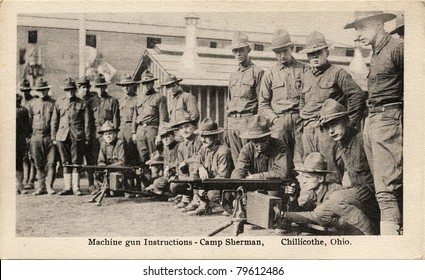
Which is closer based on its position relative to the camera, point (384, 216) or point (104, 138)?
point (384, 216)

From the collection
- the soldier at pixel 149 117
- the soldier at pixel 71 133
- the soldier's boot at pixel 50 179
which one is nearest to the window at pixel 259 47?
the soldier at pixel 149 117

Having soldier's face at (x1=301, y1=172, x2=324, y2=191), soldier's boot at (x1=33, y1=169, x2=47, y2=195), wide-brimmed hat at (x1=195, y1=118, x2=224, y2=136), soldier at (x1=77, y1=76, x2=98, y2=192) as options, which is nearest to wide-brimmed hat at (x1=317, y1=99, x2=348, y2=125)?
soldier's face at (x1=301, y1=172, x2=324, y2=191)

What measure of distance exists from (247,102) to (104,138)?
4.74 feet

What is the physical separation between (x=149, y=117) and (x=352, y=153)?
200 centimetres

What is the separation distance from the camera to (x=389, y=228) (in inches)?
277

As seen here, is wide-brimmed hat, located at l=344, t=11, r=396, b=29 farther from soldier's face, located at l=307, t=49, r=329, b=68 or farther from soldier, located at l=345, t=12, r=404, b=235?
soldier's face, located at l=307, t=49, r=329, b=68

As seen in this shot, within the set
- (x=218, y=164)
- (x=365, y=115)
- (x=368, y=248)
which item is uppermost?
(x=365, y=115)

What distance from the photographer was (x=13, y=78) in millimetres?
7223

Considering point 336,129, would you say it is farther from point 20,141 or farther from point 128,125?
point 20,141

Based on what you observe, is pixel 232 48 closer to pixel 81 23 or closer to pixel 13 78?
pixel 81 23

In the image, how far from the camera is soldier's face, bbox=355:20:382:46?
708cm

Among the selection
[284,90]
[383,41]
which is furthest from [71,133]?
[383,41]

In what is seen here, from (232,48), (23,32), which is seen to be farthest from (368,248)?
(23,32)

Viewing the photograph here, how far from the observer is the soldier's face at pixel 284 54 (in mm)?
7215
